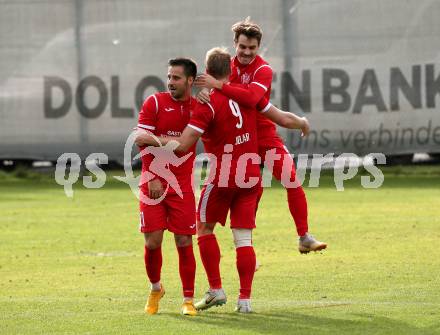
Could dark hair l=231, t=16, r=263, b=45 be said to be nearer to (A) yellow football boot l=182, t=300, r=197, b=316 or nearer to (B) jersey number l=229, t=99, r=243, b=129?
(B) jersey number l=229, t=99, r=243, b=129

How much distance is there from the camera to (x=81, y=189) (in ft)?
70.9

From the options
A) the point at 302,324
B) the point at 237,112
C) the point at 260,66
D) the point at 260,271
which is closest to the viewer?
the point at 302,324

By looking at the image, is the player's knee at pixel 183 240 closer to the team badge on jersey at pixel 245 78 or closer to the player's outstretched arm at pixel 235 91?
the player's outstretched arm at pixel 235 91

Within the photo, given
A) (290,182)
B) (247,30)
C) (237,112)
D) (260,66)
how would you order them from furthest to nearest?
(290,182) < (260,66) < (247,30) < (237,112)

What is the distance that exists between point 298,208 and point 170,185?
1718 millimetres

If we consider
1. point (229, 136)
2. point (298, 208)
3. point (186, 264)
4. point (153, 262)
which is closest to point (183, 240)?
point (186, 264)

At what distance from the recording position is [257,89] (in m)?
9.49

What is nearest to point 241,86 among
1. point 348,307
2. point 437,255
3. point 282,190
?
point 348,307

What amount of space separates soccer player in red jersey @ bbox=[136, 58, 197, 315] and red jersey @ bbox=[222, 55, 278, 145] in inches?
14.7

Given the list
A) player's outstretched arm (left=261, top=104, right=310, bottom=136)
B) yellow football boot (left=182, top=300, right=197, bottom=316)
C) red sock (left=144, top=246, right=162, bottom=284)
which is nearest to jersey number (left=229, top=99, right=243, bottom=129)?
player's outstretched arm (left=261, top=104, right=310, bottom=136)

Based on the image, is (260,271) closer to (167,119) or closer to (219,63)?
(167,119)

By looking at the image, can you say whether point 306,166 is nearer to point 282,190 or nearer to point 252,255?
point 282,190

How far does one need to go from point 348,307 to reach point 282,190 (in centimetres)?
1142

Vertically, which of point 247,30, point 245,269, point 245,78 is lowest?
point 245,269
